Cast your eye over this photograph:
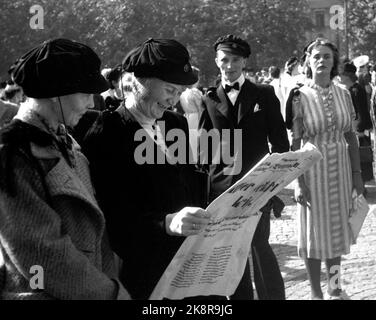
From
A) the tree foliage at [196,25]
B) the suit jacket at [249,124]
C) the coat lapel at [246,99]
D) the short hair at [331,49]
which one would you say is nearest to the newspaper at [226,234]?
the suit jacket at [249,124]

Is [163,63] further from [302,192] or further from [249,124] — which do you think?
[302,192]

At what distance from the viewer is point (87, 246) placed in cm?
233

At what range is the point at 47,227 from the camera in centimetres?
218

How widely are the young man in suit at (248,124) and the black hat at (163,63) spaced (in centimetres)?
216

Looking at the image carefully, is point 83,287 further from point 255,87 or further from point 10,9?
point 10,9

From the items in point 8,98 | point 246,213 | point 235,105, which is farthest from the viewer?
point 8,98

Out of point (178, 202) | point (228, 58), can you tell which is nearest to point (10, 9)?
point (228, 58)

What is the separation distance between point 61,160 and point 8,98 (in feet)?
20.5

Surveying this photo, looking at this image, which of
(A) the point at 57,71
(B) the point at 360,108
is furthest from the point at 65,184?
(B) the point at 360,108

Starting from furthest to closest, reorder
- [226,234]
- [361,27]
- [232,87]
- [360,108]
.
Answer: [361,27], [360,108], [232,87], [226,234]

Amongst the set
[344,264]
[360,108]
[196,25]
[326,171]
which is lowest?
[344,264]

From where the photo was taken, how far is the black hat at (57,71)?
231cm

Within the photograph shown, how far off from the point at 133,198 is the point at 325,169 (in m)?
2.85
